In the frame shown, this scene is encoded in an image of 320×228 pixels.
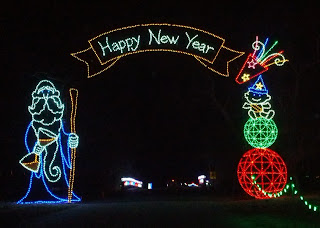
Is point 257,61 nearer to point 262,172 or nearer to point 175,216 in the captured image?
point 262,172

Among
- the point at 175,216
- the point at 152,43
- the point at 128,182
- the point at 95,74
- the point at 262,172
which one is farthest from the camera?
the point at 128,182

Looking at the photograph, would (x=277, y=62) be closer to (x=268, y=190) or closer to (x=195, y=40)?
(x=195, y=40)

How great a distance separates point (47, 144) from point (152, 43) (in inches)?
204

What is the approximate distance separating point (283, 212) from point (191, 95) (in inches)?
470

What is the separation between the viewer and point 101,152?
24.8 meters

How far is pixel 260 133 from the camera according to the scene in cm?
1631

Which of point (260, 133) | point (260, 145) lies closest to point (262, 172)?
point (260, 145)

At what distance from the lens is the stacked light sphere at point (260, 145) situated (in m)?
16.2

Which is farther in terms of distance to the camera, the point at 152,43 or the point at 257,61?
the point at 152,43

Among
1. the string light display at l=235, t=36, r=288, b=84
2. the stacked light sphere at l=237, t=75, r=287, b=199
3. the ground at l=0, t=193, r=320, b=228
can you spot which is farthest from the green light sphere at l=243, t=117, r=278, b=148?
the ground at l=0, t=193, r=320, b=228

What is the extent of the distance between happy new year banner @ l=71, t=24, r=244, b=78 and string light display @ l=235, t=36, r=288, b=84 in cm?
52

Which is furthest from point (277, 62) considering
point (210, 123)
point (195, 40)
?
point (210, 123)

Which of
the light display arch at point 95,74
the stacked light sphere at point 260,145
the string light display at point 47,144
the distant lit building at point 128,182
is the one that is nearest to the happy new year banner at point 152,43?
the light display arch at point 95,74

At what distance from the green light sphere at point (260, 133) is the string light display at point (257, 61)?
164 centimetres
